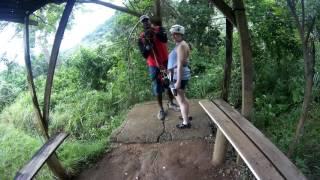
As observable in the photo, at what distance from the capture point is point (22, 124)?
959 centimetres

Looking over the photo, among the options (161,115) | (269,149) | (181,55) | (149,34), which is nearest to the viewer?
(269,149)

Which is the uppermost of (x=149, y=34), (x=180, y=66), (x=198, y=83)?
(x=149, y=34)

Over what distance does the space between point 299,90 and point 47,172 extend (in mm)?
4120

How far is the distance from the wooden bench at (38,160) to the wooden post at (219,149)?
6.23ft

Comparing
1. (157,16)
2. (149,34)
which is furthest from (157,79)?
(157,16)

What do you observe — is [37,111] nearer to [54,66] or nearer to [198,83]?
[54,66]

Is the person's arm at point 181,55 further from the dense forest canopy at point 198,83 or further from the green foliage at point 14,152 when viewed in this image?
the green foliage at point 14,152

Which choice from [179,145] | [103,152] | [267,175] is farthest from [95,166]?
[267,175]

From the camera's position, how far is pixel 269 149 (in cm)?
306

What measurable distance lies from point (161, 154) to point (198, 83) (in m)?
2.81

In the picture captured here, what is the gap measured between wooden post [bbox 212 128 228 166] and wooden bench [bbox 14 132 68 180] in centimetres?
190

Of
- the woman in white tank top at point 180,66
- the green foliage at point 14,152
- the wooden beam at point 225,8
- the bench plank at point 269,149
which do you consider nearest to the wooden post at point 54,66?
the green foliage at point 14,152

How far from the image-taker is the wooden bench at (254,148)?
8.78 feet

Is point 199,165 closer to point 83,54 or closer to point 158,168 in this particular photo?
point 158,168
